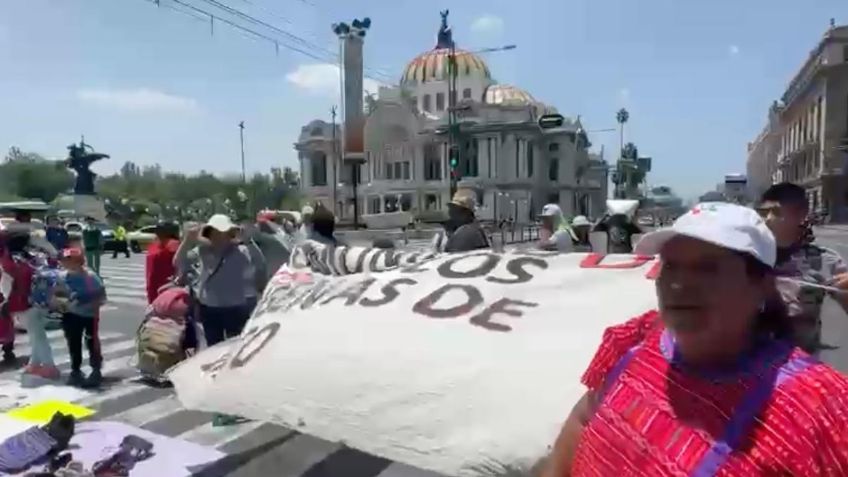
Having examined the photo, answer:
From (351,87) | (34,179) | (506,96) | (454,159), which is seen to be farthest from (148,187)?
(454,159)

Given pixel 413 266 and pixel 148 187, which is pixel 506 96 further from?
pixel 413 266

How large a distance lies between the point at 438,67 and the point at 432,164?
12.8 metres

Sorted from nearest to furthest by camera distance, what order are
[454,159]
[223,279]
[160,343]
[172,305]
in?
[223,279] → [172,305] → [160,343] → [454,159]

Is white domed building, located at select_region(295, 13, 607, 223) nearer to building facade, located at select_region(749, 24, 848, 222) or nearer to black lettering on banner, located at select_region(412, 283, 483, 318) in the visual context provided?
building facade, located at select_region(749, 24, 848, 222)

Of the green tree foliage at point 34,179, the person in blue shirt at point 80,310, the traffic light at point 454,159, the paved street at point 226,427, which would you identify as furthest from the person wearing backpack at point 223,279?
the green tree foliage at point 34,179

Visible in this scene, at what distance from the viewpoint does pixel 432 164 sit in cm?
8969

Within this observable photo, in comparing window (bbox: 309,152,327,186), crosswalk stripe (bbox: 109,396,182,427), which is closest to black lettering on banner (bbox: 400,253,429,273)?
crosswalk stripe (bbox: 109,396,182,427)

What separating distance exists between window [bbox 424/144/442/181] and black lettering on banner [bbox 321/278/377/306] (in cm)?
8476

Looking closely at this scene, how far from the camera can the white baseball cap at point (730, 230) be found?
164 cm

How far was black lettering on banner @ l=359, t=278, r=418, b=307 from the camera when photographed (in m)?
3.57

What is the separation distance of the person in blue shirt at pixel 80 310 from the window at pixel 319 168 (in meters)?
88.7

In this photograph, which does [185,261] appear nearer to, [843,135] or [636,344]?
[636,344]

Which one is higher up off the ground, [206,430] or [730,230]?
[730,230]

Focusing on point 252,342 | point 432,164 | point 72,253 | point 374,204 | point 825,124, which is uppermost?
point 825,124
